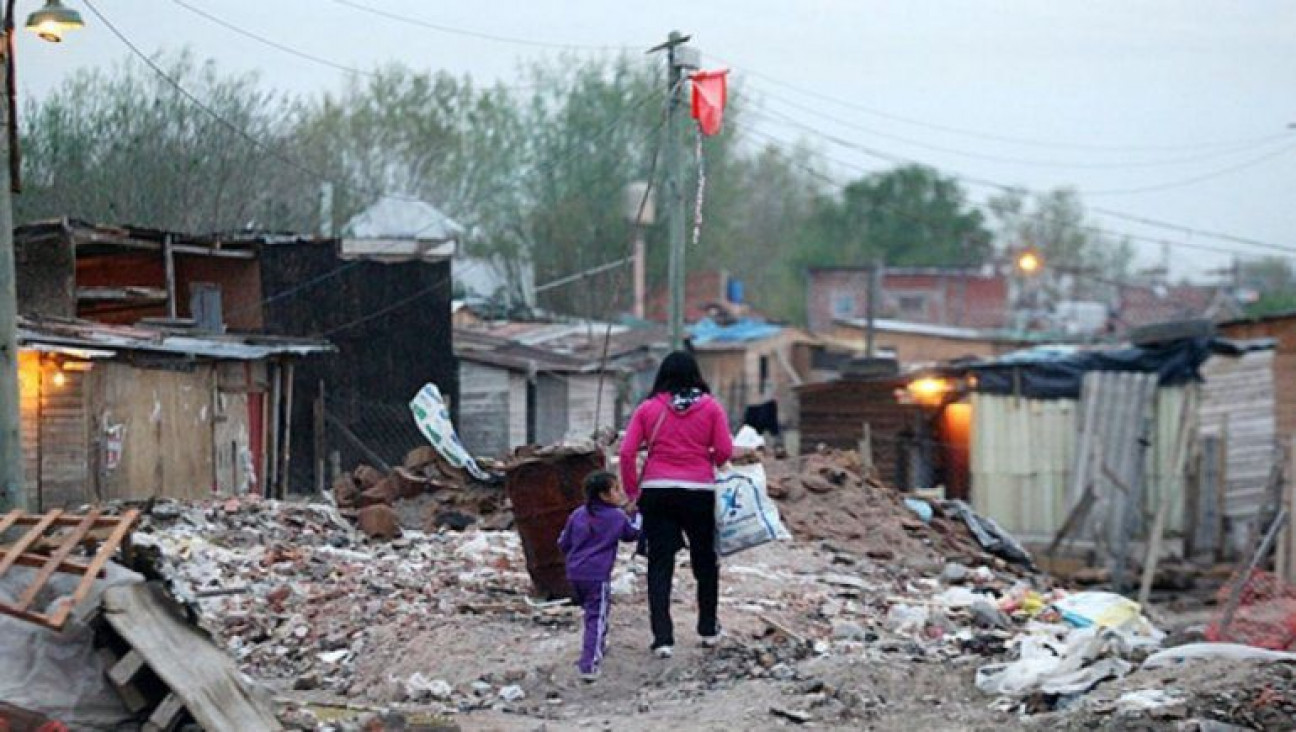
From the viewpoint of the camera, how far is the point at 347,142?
41.6m

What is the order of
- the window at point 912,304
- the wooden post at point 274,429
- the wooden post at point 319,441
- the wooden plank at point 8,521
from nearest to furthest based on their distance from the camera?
the wooden plank at point 8,521
the wooden post at point 274,429
the wooden post at point 319,441
the window at point 912,304

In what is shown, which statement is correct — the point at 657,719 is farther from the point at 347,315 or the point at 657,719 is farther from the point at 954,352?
the point at 954,352

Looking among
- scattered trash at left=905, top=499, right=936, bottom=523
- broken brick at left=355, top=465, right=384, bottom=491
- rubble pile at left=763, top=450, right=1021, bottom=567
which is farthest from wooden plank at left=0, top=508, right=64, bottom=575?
scattered trash at left=905, top=499, right=936, bottom=523

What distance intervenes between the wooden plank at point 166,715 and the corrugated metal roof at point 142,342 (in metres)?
12.5

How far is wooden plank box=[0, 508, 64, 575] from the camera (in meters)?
7.50

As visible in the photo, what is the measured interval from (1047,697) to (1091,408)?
669 inches

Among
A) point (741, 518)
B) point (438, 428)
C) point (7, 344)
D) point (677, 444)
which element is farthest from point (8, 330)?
point (438, 428)

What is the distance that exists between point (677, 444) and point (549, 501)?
1.71 meters

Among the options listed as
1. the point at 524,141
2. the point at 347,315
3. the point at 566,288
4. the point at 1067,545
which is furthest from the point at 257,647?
the point at 524,141

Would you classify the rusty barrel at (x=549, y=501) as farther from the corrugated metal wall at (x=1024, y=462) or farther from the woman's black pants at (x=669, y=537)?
the corrugated metal wall at (x=1024, y=462)

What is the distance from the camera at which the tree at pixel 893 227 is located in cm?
7244

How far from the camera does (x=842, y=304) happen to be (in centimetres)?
6041

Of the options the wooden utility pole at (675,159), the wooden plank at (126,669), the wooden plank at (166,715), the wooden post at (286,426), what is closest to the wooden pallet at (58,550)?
the wooden plank at (126,669)

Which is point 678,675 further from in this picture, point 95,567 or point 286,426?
point 286,426
